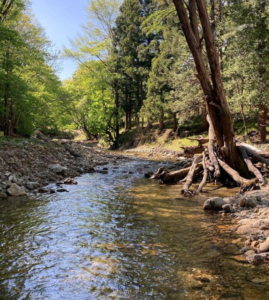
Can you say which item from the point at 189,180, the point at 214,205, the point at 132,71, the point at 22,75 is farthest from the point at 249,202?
the point at 132,71

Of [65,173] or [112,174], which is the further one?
[112,174]

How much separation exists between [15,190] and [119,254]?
6.03m

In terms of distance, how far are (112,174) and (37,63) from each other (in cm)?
1312

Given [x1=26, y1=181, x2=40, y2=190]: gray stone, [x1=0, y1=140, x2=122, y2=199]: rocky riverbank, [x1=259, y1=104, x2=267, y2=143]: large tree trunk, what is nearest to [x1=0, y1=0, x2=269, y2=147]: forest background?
[x1=259, y1=104, x2=267, y2=143]: large tree trunk

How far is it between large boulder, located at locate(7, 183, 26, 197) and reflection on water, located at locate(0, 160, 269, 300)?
783 mm

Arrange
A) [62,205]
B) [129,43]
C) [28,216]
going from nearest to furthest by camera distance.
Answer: [28,216]
[62,205]
[129,43]

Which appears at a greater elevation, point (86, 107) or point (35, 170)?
point (86, 107)

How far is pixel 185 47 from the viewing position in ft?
77.3

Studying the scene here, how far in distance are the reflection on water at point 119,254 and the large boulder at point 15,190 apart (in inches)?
30.8

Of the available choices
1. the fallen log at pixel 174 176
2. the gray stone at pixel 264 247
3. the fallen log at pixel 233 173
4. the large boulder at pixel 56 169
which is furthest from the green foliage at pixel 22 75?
the gray stone at pixel 264 247

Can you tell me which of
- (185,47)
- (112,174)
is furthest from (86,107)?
(112,174)

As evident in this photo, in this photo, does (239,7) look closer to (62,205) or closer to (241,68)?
(241,68)

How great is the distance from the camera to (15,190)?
9383mm

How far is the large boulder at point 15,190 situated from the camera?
9.26 meters
